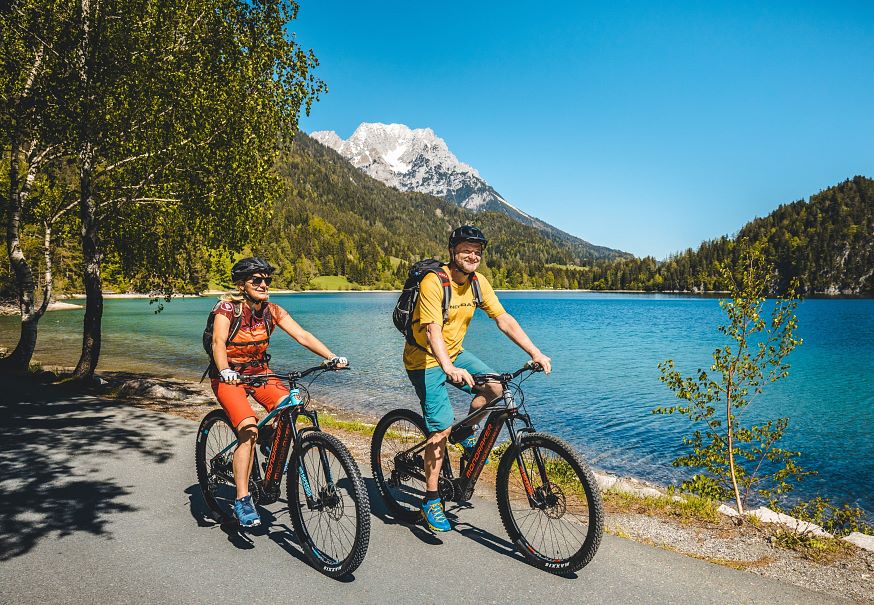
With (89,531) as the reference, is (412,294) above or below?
above

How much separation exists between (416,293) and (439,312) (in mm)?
459

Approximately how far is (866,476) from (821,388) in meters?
18.0

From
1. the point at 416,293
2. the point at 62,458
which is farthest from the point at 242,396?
the point at 62,458

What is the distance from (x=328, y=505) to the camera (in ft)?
16.8

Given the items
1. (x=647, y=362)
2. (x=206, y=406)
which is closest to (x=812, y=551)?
(x=206, y=406)

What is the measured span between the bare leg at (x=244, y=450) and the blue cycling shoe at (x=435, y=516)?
1.98 meters

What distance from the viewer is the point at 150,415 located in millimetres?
11859

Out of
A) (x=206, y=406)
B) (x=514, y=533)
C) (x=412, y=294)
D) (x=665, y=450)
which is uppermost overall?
(x=412, y=294)

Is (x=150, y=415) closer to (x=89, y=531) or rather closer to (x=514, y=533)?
(x=89, y=531)

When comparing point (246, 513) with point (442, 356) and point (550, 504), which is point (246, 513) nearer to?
point (442, 356)

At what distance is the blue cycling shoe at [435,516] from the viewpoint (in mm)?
5789

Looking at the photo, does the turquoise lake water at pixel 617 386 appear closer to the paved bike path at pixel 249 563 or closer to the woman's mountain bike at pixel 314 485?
the paved bike path at pixel 249 563

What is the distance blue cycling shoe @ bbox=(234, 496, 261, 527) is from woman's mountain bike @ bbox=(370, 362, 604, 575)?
5.82ft

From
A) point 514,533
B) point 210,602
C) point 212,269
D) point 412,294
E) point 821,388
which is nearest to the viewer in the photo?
point 210,602
